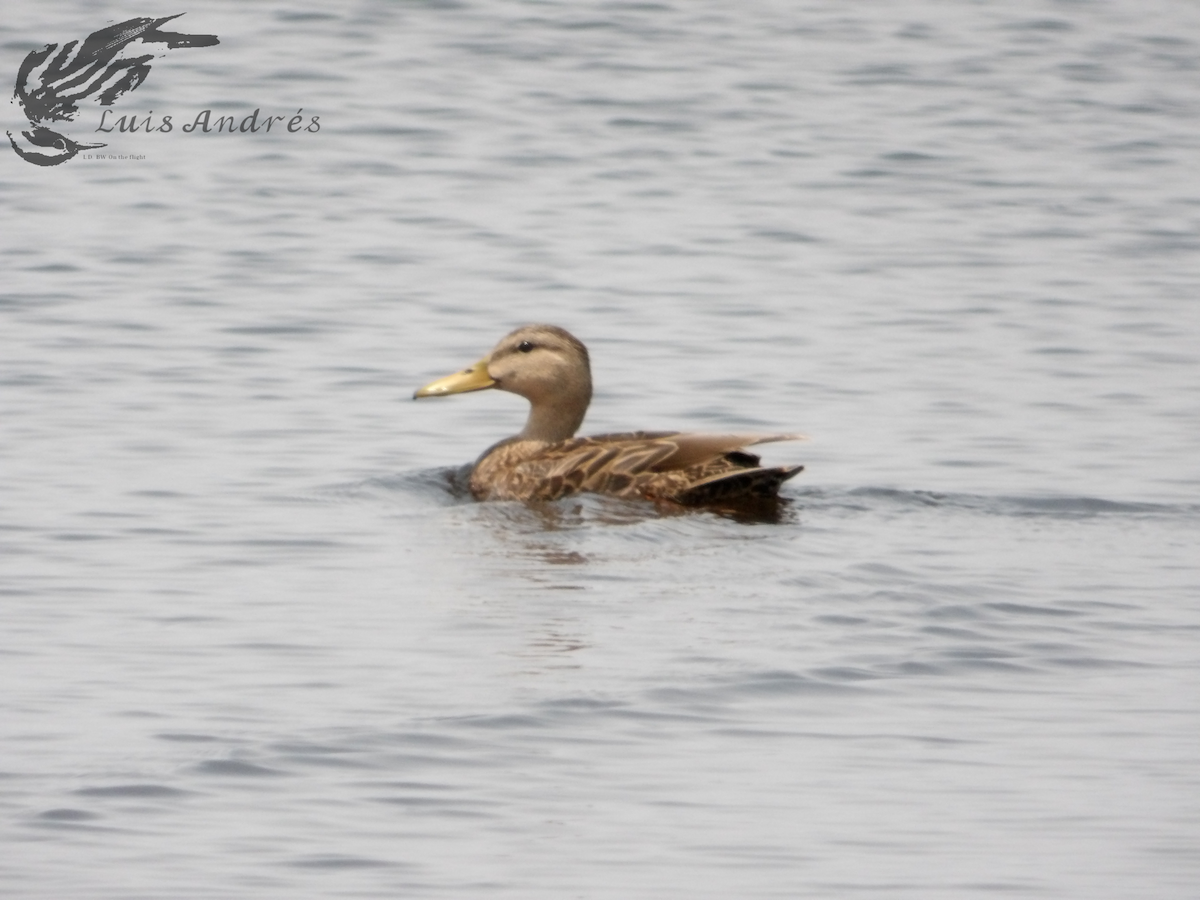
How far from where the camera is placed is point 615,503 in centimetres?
1026

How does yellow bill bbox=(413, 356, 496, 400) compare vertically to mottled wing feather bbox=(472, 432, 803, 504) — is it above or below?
above

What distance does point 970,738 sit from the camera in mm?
6715

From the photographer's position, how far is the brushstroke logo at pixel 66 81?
18.7 meters

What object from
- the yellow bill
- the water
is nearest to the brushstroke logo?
the water

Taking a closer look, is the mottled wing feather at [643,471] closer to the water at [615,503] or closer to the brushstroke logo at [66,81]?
the water at [615,503]

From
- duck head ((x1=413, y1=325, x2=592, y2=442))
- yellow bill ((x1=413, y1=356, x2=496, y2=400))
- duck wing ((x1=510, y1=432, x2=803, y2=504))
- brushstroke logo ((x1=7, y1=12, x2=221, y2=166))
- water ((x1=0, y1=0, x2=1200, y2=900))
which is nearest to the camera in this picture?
water ((x1=0, y1=0, x2=1200, y2=900))

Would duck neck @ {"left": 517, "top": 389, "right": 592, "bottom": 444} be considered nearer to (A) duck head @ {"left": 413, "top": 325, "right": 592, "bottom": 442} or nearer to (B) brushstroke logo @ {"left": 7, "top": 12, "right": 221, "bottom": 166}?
(A) duck head @ {"left": 413, "top": 325, "right": 592, "bottom": 442}

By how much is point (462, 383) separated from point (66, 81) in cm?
924

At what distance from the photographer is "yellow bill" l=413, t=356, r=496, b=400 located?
1130cm

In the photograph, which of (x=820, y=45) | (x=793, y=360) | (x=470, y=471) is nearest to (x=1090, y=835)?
(x=470, y=471)

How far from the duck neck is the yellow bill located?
296 mm

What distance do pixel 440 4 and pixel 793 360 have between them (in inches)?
467

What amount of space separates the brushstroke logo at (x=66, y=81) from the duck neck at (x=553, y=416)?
813cm

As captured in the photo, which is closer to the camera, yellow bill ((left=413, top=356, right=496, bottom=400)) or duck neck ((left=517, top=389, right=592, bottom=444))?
yellow bill ((left=413, top=356, right=496, bottom=400))
